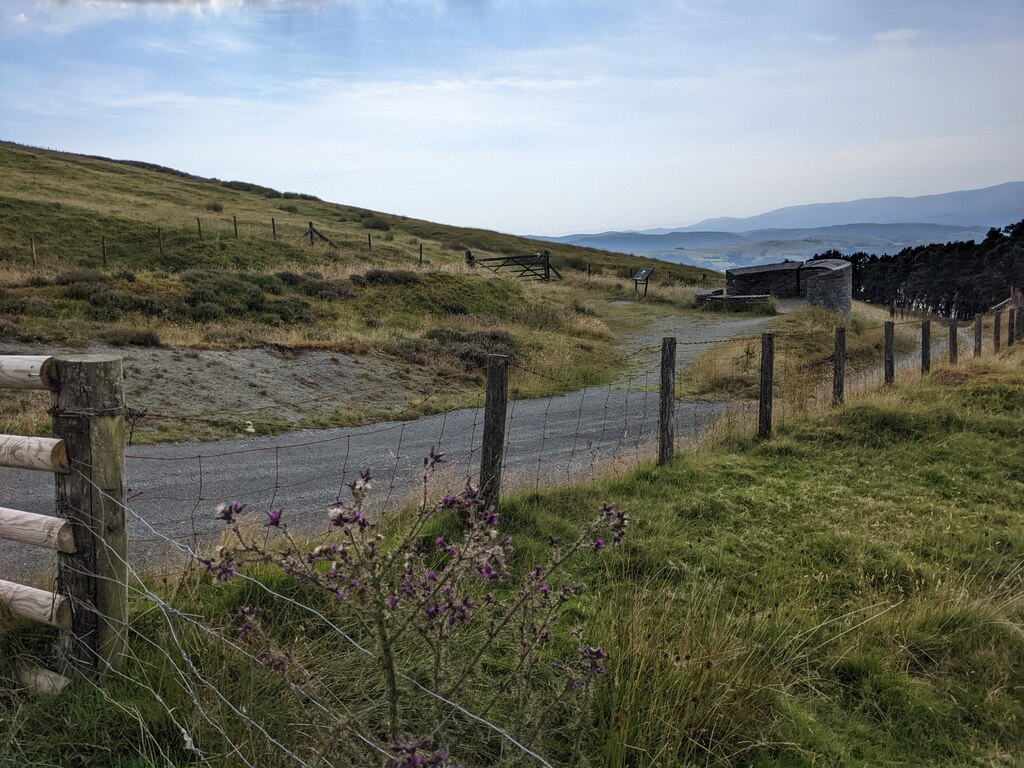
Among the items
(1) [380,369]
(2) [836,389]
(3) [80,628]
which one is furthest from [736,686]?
(1) [380,369]

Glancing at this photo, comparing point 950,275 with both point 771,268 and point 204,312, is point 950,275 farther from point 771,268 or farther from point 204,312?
point 204,312

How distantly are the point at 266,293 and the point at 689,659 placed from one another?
22653 mm

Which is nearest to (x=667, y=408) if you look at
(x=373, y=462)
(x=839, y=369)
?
(x=373, y=462)

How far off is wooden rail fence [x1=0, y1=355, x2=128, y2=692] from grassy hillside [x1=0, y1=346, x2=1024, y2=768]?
23 centimetres

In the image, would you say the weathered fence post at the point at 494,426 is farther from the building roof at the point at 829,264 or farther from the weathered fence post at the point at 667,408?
the building roof at the point at 829,264

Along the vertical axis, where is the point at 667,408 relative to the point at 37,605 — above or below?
above

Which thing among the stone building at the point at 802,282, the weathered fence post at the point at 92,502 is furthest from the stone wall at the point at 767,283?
the weathered fence post at the point at 92,502

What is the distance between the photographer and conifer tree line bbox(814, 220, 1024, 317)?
142 feet

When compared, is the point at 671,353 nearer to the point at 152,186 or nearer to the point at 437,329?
the point at 437,329

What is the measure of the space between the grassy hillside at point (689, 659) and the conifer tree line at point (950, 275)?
37076 mm

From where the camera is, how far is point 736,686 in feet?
11.3

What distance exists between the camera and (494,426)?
571 cm

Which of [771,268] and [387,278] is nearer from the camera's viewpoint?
[387,278]

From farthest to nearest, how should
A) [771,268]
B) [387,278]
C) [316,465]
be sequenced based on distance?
[771,268]
[387,278]
[316,465]
